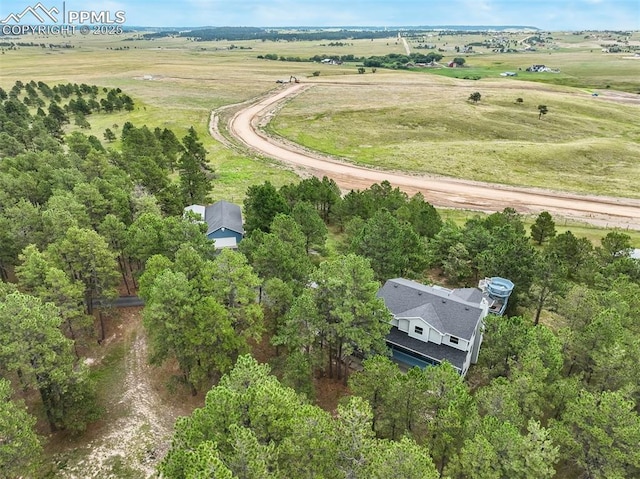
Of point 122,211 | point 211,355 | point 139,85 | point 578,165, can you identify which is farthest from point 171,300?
point 139,85

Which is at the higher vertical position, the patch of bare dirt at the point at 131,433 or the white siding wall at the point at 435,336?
the white siding wall at the point at 435,336

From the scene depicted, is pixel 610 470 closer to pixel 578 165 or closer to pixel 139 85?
pixel 578 165

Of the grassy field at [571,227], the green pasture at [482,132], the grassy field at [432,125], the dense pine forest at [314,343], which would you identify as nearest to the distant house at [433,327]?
the dense pine forest at [314,343]

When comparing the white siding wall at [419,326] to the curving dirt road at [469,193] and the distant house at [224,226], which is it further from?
the curving dirt road at [469,193]

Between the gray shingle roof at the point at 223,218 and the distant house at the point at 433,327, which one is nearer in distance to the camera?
the distant house at the point at 433,327

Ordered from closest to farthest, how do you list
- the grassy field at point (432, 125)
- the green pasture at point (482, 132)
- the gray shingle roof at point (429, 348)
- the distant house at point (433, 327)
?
Result: the gray shingle roof at point (429, 348) → the distant house at point (433, 327) → the grassy field at point (432, 125) → the green pasture at point (482, 132)

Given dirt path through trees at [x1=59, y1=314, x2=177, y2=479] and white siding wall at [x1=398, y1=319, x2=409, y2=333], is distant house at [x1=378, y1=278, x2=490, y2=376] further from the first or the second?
dirt path through trees at [x1=59, y1=314, x2=177, y2=479]

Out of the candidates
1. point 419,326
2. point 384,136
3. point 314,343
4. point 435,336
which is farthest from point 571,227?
point 384,136
